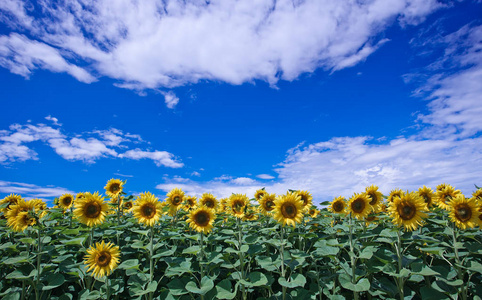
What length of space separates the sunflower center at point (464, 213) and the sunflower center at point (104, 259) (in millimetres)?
8069

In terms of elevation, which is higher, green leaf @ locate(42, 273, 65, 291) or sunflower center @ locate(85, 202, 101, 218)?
sunflower center @ locate(85, 202, 101, 218)

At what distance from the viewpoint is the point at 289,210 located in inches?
261

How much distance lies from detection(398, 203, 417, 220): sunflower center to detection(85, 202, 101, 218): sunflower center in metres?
7.37

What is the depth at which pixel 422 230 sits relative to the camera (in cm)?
780

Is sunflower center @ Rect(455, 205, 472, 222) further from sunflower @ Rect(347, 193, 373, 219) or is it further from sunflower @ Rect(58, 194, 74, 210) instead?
sunflower @ Rect(58, 194, 74, 210)

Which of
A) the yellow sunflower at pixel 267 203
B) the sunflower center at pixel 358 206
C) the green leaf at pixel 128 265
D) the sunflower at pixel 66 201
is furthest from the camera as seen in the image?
the sunflower at pixel 66 201

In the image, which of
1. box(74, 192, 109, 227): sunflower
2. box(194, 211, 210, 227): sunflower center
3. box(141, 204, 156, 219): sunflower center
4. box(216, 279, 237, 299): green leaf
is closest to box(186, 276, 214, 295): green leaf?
box(216, 279, 237, 299): green leaf

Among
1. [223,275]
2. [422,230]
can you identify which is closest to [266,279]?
[223,275]

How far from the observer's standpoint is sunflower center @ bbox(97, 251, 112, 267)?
6.10 m

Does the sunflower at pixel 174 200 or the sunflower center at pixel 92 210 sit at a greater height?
the sunflower at pixel 174 200

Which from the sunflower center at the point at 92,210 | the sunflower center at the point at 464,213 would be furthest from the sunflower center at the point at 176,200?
the sunflower center at the point at 464,213

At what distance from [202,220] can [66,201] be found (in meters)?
6.12

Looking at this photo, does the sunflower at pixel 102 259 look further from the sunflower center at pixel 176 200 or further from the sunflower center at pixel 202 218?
the sunflower center at pixel 176 200

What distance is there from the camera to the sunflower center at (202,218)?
680 centimetres
